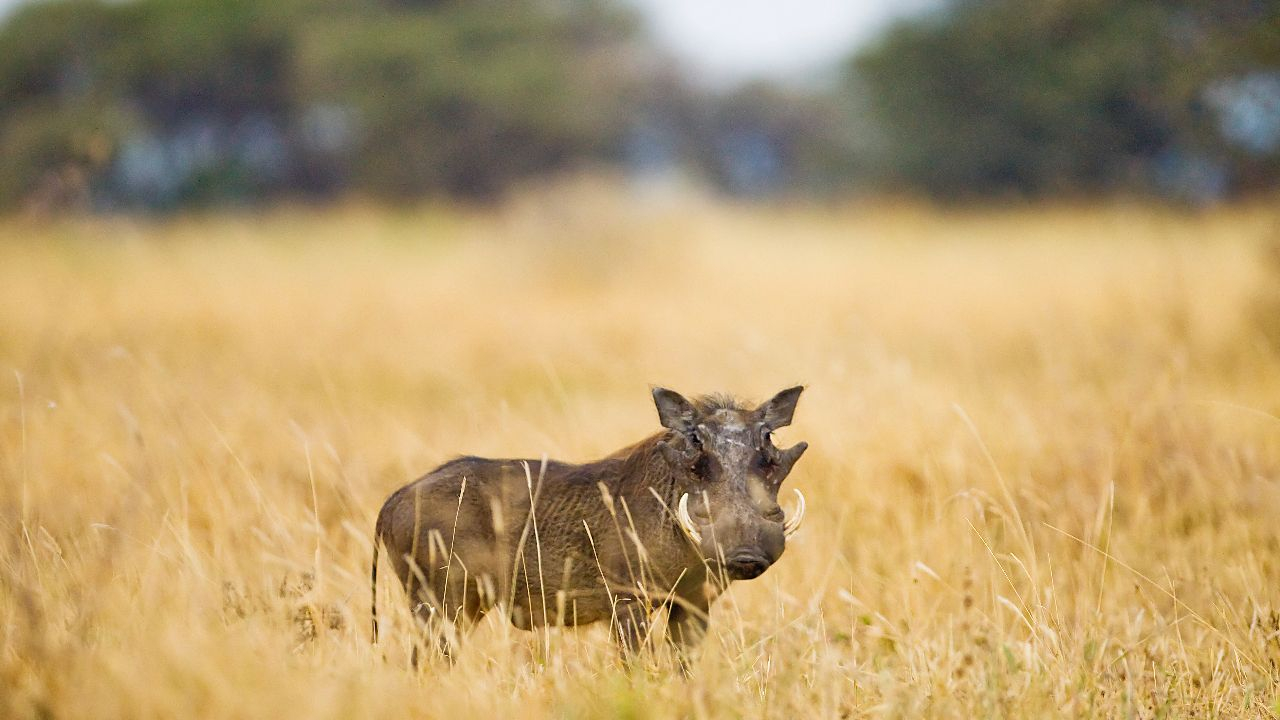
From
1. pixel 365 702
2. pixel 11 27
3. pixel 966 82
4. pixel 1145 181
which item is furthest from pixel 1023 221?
pixel 11 27

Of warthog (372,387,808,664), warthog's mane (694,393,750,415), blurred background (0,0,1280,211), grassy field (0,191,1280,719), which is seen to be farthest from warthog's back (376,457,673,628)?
blurred background (0,0,1280,211)

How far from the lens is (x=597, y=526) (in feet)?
8.82

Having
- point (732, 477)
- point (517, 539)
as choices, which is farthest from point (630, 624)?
point (732, 477)

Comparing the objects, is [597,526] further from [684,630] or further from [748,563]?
[748,563]

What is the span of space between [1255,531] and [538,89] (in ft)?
67.0

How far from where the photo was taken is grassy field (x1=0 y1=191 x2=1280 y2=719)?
98.0 inches

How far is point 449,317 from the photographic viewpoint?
8.96m

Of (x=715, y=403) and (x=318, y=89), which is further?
(x=318, y=89)

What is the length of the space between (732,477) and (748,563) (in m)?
0.23

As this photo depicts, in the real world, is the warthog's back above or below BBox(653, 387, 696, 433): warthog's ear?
below

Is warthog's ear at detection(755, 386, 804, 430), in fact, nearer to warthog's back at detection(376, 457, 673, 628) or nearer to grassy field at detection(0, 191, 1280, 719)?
warthog's back at detection(376, 457, 673, 628)

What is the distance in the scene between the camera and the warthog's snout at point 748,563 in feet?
7.46

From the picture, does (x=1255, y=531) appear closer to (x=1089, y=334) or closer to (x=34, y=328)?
(x=1089, y=334)

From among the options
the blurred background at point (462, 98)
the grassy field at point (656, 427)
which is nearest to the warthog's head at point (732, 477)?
the grassy field at point (656, 427)
